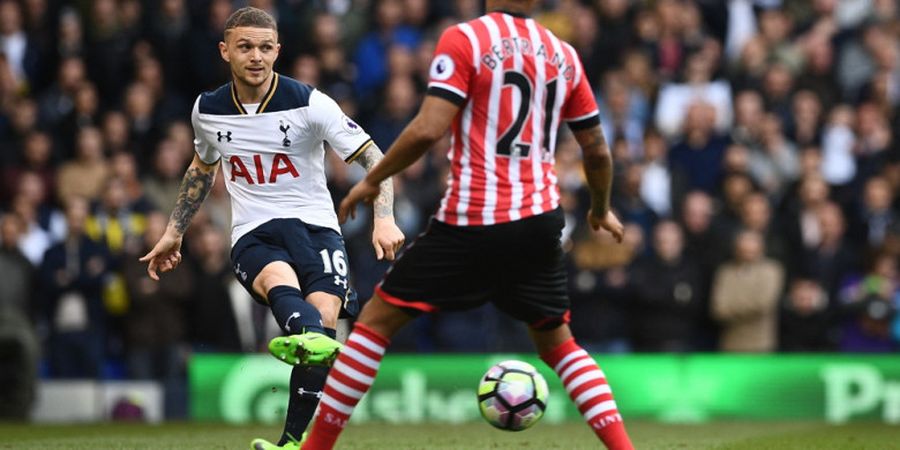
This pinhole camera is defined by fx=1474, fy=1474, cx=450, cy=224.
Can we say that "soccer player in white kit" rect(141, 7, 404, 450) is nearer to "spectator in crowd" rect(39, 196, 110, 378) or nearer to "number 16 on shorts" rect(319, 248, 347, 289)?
"number 16 on shorts" rect(319, 248, 347, 289)

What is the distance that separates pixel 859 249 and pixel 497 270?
9923 mm

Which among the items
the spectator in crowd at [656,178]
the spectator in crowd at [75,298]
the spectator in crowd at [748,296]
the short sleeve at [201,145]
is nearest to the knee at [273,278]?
the short sleeve at [201,145]

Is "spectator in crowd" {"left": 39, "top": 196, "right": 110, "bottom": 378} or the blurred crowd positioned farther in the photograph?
the blurred crowd

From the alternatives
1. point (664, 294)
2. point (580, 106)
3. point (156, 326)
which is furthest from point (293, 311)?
point (664, 294)

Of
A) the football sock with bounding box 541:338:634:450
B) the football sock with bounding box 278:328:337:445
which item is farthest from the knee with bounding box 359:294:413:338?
the football sock with bounding box 278:328:337:445

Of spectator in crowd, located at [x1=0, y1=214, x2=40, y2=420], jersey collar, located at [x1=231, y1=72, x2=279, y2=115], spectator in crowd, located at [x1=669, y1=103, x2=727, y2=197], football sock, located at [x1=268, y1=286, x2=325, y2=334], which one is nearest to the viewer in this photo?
football sock, located at [x1=268, y1=286, x2=325, y2=334]

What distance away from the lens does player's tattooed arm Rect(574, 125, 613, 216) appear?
7320 mm

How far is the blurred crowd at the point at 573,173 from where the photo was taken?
50.5ft

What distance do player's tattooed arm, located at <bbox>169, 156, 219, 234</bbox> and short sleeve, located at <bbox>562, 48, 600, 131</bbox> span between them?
2.76 m

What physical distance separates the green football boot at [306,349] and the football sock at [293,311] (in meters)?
0.24

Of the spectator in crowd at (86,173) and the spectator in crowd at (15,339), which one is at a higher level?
the spectator in crowd at (86,173)

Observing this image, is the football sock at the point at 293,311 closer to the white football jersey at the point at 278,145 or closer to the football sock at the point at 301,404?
the football sock at the point at 301,404

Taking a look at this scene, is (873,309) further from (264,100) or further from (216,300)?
(264,100)

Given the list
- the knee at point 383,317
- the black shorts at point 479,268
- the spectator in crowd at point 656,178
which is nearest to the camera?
the black shorts at point 479,268
